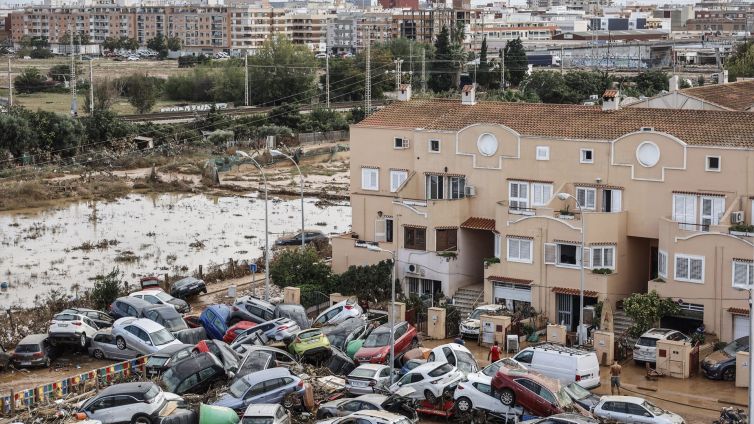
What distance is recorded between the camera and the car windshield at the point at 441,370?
25891 millimetres

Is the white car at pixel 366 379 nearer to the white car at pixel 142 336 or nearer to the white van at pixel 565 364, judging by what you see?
the white van at pixel 565 364

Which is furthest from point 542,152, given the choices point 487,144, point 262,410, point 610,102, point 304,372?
point 262,410

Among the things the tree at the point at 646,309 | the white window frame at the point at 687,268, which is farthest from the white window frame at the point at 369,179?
the white window frame at the point at 687,268

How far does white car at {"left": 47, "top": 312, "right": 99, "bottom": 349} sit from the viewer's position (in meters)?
30.6

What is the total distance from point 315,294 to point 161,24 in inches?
6568

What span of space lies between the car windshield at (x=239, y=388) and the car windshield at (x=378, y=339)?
417cm

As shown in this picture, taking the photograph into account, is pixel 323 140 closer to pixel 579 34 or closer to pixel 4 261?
pixel 4 261

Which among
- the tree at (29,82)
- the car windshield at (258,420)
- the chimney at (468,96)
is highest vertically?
the chimney at (468,96)

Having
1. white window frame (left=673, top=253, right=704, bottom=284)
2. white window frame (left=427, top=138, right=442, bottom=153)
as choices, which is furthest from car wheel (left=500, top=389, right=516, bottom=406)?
white window frame (left=427, top=138, right=442, bottom=153)

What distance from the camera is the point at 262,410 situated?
23453 millimetres

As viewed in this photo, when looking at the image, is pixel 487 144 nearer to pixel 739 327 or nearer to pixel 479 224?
pixel 479 224

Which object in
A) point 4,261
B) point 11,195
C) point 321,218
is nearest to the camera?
point 4,261

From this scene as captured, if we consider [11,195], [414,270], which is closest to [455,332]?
[414,270]

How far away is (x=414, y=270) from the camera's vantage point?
117 ft
